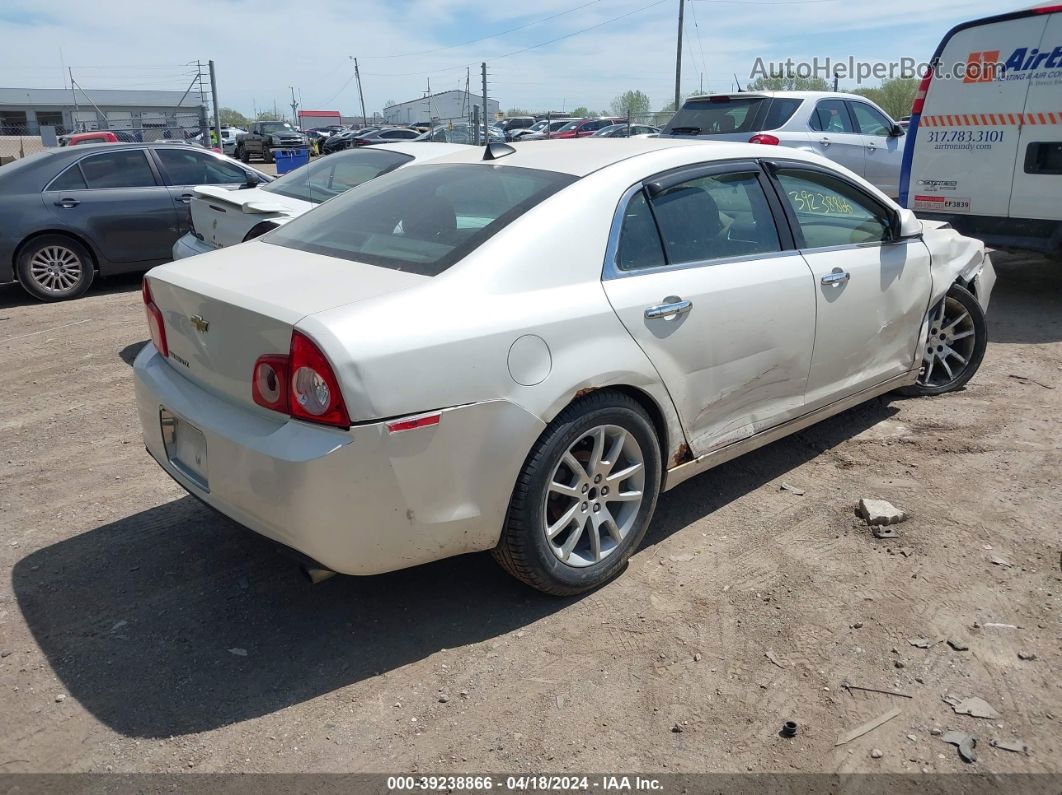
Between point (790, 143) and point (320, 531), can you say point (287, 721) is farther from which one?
point (790, 143)

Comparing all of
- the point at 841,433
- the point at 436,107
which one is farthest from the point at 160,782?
the point at 436,107

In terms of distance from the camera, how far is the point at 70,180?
8641 millimetres

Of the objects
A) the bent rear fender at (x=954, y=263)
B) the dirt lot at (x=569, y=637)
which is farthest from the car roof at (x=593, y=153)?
the dirt lot at (x=569, y=637)

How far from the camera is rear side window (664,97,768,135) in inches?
396

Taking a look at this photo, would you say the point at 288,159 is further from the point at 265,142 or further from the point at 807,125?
the point at 265,142

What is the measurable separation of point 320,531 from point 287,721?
59 cm

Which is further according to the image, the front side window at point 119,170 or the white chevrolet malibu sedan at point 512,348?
the front side window at point 119,170

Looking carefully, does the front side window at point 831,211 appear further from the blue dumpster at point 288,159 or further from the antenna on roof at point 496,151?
the blue dumpster at point 288,159

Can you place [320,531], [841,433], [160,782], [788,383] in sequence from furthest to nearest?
[841,433] → [788,383] → [320,531] → [160,782]

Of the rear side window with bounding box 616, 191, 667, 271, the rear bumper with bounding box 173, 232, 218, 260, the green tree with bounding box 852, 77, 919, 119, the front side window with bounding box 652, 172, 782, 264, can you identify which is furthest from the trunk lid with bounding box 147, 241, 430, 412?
the green tree with bounding box 852, 77, 919, 119

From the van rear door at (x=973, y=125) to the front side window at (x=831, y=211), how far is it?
150 inches

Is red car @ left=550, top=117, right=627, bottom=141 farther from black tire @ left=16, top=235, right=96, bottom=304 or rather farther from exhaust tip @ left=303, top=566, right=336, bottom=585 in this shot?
exhaust tip @ left=303, top=566, right=336, bottom=585

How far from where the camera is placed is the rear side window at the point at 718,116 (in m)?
10.1

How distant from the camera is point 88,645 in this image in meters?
3.04
